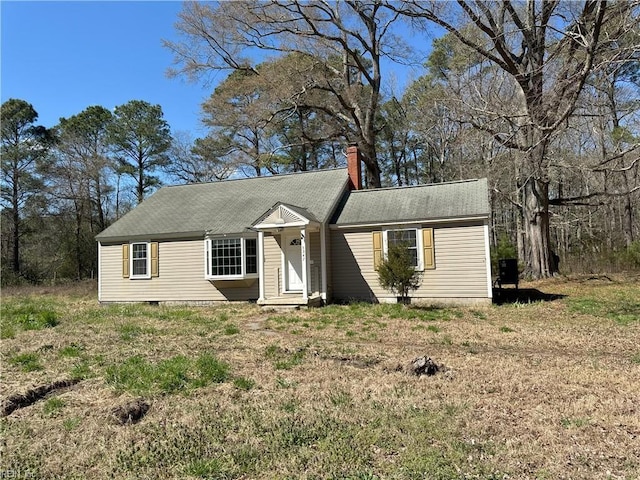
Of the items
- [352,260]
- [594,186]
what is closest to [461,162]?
[594,186]

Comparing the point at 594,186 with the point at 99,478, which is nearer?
the point at 99,478

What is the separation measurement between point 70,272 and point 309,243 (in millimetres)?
21675

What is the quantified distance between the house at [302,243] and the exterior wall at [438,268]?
0.10 feet

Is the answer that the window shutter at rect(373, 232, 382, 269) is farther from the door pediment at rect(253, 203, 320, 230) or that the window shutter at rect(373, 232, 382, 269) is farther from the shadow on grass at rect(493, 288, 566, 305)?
the shadow on grass at rect(493, 288, 566, 305)

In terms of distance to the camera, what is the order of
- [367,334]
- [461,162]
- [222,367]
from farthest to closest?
[461,162] < [367,334] < [222,367]

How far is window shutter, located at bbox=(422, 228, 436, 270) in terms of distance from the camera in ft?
43.2

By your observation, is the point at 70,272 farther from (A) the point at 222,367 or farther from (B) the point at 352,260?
(A) the point at 222,367

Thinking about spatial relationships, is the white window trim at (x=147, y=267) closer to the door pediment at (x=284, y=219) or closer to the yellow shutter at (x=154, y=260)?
the yellow shutter at (x=154, y=260)

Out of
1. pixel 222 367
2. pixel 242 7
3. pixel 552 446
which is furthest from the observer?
pixel 242 7

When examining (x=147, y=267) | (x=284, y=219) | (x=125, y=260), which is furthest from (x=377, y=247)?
(x=125, y=260)

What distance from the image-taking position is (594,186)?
28.2 metres

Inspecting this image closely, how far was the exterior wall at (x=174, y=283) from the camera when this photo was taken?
15.0 m

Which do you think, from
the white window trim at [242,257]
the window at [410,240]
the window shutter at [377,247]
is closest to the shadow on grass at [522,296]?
the window at [410,240]

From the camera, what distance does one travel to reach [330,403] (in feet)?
15.6
